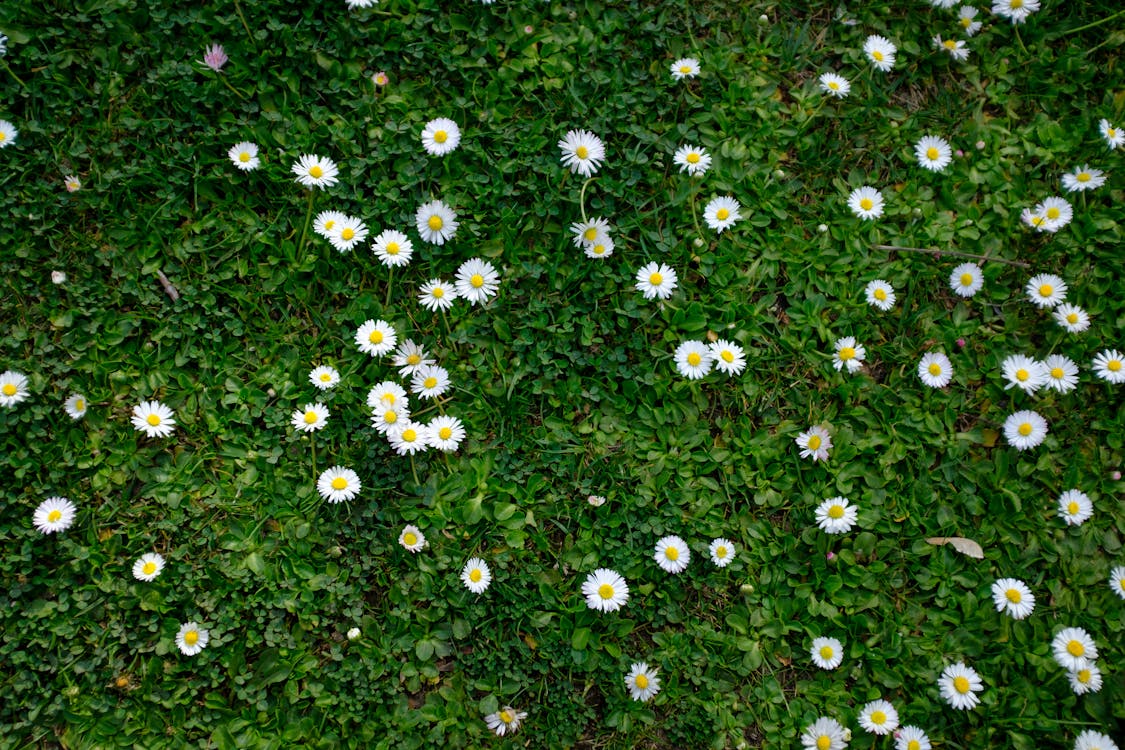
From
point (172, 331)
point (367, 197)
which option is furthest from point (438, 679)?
point (367, 197)

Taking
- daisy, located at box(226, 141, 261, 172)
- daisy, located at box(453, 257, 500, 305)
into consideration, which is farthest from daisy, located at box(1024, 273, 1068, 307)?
daisy, located at box(226, 141, 261, 172)

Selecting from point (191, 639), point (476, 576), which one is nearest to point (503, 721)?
point (476, 576)

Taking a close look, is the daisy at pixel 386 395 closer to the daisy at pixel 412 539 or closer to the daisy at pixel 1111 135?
the daisy at pixel 412 539

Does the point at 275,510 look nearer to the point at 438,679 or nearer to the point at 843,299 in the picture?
the point at 438,679

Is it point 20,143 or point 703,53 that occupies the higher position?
point 703,53

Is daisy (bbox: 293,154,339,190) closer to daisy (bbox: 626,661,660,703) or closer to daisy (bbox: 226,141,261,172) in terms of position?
daisy (bbox: 226,141,261,172)

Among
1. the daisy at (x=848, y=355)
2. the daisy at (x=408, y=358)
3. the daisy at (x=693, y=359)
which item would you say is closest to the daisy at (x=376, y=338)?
the daisy at (x=408, y=358)
